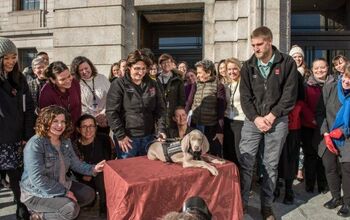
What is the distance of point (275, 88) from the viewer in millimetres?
4156

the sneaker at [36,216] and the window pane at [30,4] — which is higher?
the window pane at [30,4]

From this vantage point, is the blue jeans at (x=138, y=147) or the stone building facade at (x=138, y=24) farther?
the stone building facade at (x=138, y=24)

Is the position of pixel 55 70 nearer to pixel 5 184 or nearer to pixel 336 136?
pixel 5 184

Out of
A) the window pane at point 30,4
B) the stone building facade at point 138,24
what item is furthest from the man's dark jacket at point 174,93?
the window pane at point 30,4

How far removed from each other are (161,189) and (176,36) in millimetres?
8444

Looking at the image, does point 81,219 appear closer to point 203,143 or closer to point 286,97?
point 203,143

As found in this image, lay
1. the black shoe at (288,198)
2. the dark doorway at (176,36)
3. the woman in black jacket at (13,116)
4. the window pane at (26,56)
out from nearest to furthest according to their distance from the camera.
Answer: the woman in black jacket at (13,116) → the black shoe at (288,198) → the dark doorway at (176,36) → the window pane at (26,56)

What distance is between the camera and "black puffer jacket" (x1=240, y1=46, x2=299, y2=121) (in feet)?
13.5

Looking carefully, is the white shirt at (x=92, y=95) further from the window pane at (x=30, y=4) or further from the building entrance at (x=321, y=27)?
the window pane at (x=30, y=4)

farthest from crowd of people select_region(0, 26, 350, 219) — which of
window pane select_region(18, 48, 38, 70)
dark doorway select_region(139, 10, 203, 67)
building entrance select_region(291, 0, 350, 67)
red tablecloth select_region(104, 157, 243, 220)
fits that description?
window pane select_region(18, 48, 38, 70)

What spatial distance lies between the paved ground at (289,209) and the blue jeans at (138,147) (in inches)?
35.0

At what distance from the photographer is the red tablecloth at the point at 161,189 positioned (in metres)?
3.24

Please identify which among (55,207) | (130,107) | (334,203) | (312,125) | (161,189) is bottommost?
(334,203)

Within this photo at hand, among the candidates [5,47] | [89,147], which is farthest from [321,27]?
[5,47]
